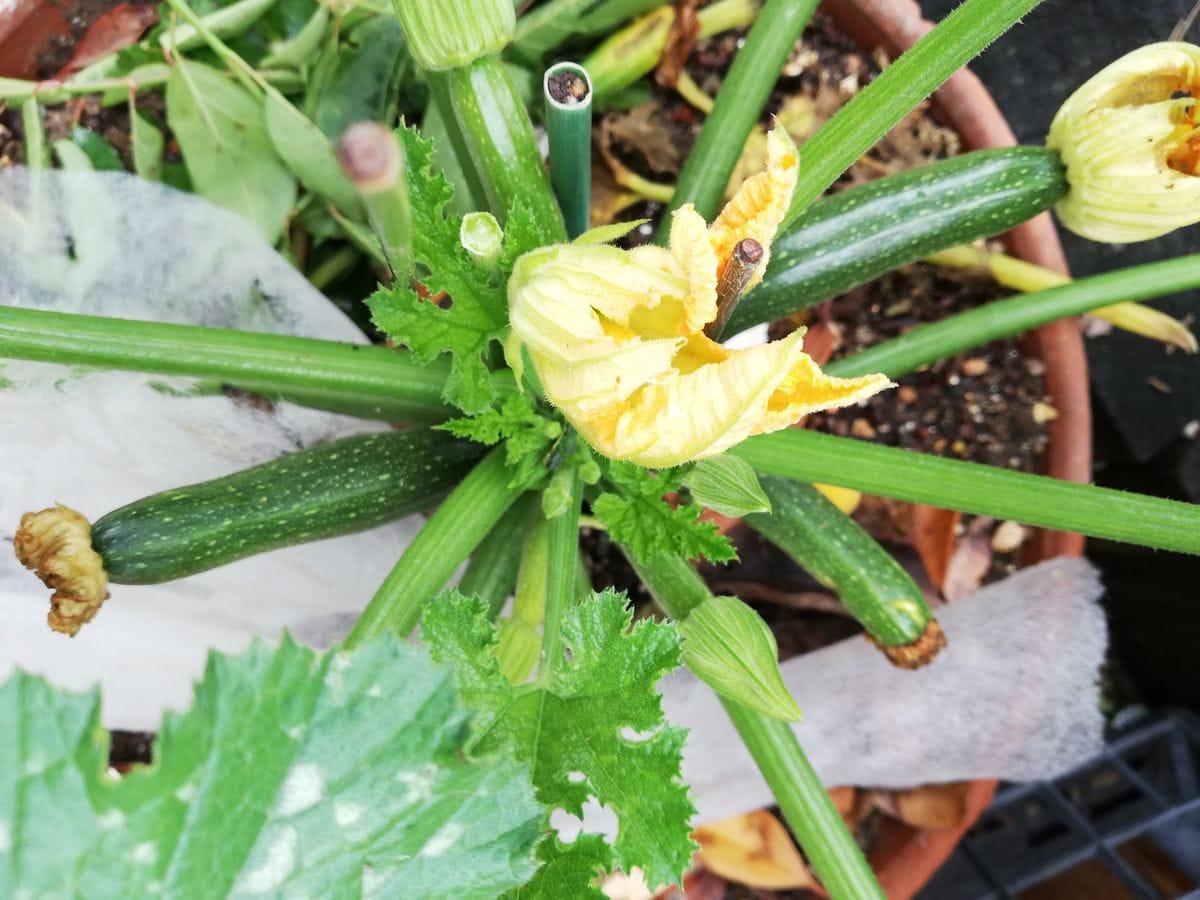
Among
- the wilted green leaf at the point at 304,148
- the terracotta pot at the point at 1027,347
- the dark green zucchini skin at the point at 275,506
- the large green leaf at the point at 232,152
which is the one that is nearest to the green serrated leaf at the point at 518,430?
the dark green zucchini skin at the point at 275,506

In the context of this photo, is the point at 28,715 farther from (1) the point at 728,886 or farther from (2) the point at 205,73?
(1) the point at 728,886

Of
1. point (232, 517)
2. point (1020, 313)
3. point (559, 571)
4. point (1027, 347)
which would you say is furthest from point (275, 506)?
point (1027, 347)

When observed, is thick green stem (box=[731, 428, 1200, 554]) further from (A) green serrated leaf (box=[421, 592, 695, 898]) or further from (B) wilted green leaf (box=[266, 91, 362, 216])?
(B) wilted green leaf (box=[266, 91, 362, 216])

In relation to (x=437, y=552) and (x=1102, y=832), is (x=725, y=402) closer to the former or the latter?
(x=437, y=552)

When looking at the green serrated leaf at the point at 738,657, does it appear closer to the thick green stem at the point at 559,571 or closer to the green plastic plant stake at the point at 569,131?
the thick green stem at the point at 559,571

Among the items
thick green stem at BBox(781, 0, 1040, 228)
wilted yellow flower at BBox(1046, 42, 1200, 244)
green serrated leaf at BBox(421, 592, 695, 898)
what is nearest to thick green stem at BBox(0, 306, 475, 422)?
green serrated leaf at BBox(421, 592, 695, 898)

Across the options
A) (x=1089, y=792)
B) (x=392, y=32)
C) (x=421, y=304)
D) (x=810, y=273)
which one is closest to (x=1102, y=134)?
(x=810, y=273)
